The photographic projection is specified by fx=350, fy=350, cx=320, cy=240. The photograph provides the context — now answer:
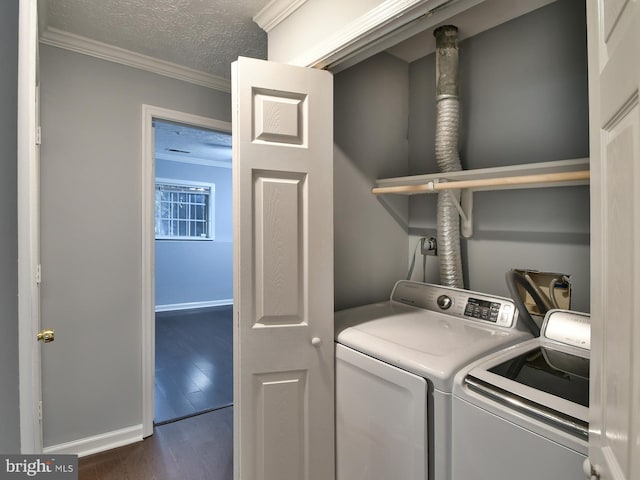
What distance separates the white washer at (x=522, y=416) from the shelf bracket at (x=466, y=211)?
75 cm

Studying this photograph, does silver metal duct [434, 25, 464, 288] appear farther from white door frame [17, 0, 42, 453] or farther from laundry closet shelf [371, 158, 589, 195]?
white door frame [17, 0, 42, 453]

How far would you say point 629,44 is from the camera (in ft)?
1.61

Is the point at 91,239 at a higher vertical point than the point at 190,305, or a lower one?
higher

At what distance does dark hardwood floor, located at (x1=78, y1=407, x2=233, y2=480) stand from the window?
3885 millimetres

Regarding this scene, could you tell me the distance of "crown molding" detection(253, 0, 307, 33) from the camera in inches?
64.2

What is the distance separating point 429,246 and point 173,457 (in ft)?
6.58

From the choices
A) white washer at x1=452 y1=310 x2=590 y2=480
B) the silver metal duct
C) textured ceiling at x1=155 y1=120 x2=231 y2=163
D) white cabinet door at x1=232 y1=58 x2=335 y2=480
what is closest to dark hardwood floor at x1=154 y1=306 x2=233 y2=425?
white cabinet door at x1=232 y1=58 x2=335 y2=480

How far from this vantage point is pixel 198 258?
5.98 meters

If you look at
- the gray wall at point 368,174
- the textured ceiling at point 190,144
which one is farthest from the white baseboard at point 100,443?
the textured ceiling at point 190,144

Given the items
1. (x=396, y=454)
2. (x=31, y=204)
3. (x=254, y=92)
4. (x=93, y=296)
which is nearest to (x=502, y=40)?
(x=254, y=92)

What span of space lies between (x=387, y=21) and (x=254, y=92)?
58 cm

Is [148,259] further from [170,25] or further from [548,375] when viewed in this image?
[548,375]

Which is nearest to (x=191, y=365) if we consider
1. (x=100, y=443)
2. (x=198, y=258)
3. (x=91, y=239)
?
(x=100, y=443)

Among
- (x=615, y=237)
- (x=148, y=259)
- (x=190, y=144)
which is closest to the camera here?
(x=615, y=237)
